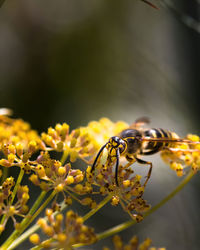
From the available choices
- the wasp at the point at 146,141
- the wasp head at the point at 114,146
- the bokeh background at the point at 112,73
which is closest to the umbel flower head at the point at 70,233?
the wasp head at the point at 114,146

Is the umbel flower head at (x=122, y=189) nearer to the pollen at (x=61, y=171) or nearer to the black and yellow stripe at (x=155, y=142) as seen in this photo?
the pollen at (x=61, y=171)

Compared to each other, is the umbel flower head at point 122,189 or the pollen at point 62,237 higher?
the umbel flower head at point 122,189

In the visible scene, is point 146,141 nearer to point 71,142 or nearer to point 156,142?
point 156,142

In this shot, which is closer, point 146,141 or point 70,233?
point 70,233

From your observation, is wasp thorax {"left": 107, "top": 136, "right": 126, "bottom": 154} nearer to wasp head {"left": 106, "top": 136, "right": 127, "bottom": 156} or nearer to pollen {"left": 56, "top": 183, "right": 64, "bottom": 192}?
wasp head {"left": 106, "top": 136, "right": 127, "bottom": 156}

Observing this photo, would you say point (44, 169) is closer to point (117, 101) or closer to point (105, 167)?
point (105, 167)

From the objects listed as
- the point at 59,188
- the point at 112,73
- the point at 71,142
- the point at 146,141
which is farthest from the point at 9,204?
the point at 112,73

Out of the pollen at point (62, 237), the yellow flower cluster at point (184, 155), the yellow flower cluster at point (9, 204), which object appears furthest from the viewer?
the yellow flower cluster at point (184, 155)
